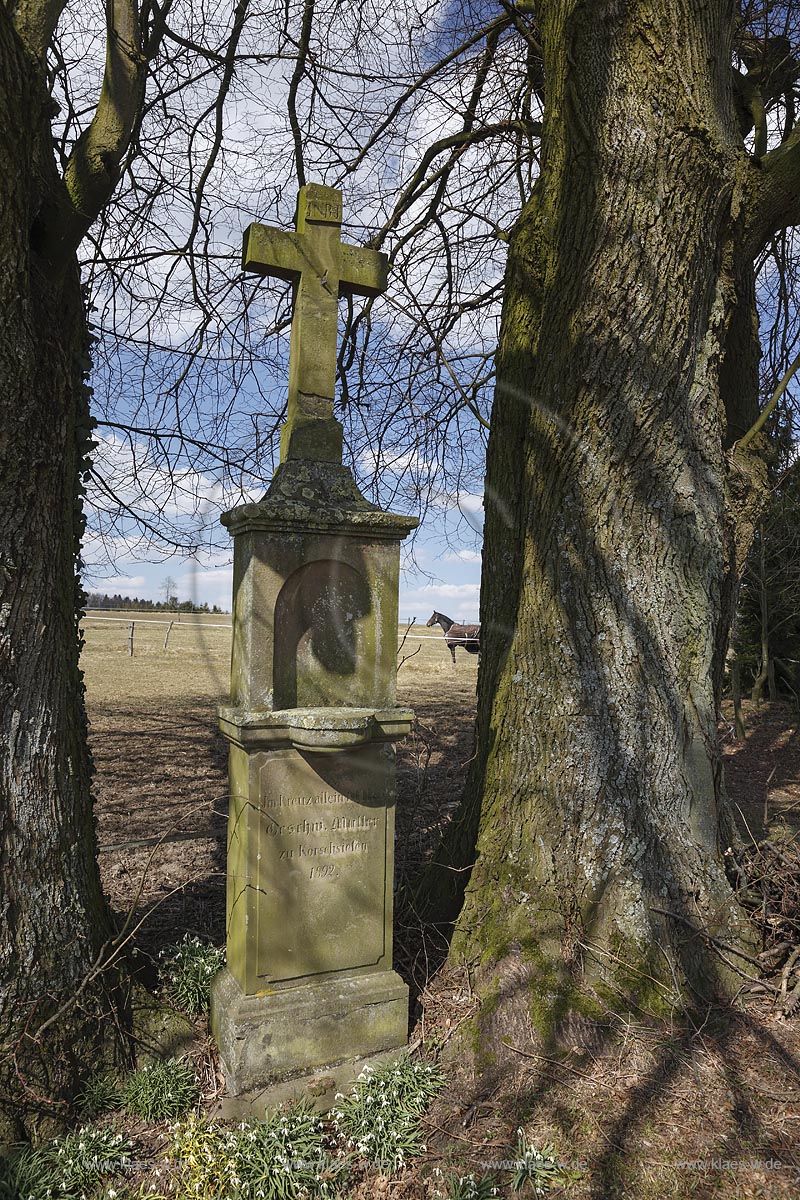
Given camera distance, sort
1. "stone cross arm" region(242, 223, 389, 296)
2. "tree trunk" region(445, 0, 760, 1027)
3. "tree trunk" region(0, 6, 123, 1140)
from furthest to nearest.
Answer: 1. "tree trunk" region(445, 0, 760, 1027)
2. "stone cross arm" region(242, 223, 389, 296)
3. "tree trunk" region(0, 6, 123, 1140)

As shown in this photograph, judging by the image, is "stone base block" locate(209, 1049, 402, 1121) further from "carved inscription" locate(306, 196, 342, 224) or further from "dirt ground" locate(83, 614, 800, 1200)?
"carved inscription" locate(306, 196, 342, 224)

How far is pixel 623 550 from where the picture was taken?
368 centimetres

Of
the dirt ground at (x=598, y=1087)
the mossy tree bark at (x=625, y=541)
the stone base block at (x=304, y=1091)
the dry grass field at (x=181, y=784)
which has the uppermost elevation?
the mossy tree bark at (x=625, y=541)

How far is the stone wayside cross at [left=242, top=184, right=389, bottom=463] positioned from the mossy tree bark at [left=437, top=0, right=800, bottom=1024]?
1.06 meters

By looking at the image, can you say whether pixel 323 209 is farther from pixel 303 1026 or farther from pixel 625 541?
pixel 303 1026

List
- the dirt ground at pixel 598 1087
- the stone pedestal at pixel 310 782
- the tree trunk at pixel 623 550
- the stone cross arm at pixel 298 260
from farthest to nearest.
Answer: the tree trunk at pixel 623 550 → the stone cross arm at pixel 298 260 → the stone pedestal at pixel 310 782 → the dirt ground at pixel 598 1087

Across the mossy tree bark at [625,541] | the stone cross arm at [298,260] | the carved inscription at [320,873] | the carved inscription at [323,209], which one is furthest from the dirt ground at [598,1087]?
the carved inscription at [323,209]

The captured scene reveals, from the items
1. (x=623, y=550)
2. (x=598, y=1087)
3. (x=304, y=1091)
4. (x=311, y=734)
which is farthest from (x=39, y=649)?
(x=598, y=1087)

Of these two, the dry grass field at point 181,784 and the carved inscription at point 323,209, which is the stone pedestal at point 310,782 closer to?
the dry grass field at point 181,784

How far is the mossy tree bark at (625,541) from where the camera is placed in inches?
143

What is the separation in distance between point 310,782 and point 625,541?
6.13 ft

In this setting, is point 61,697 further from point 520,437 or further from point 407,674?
point 407,674

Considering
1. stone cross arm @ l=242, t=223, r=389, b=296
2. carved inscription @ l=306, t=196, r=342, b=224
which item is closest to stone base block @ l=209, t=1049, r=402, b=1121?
stone cross arm @ l=242, t=223, r=389, b=296

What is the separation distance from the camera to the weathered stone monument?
10.9 feet
